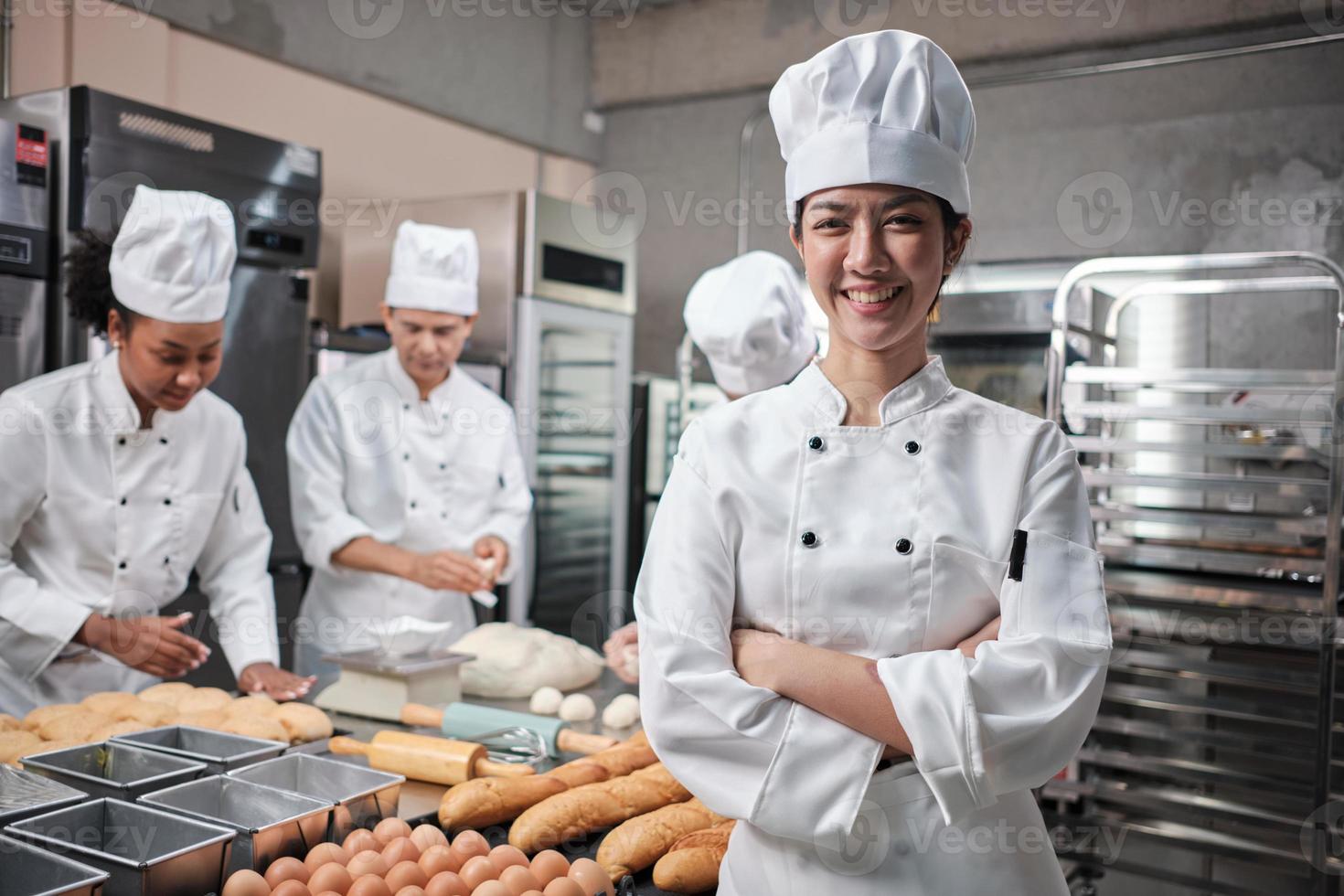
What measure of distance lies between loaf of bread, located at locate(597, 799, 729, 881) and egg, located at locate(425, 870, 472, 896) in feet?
0.79

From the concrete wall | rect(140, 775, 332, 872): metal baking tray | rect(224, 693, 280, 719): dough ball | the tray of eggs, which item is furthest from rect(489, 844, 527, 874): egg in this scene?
the concrete wall

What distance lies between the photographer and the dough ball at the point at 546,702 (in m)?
2.21

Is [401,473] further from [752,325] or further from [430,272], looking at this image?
[752,325]

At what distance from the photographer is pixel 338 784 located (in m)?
1.61

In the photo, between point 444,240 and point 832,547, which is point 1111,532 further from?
point 832,547

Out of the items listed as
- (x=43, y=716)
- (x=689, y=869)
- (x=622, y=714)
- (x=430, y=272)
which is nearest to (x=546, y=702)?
(x=622, y=714)

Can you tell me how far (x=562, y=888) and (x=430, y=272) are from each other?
2458mm

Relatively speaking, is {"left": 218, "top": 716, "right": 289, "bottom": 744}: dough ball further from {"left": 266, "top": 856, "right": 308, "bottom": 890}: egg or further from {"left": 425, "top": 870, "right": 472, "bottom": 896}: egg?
{"left": 425, "top": 870, "right": 472, "bottom": 896}: egg

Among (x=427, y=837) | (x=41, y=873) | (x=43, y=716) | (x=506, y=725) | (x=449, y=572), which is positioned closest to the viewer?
(x=41, y=873)

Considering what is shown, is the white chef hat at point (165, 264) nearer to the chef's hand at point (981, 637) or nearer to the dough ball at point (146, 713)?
the dough ball at point (146, 713)

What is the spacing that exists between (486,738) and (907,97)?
1305mm

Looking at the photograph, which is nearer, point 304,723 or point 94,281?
point 304,723

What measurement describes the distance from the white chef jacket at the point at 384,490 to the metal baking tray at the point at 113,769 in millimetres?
1455

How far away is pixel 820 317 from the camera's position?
561 centimetres
